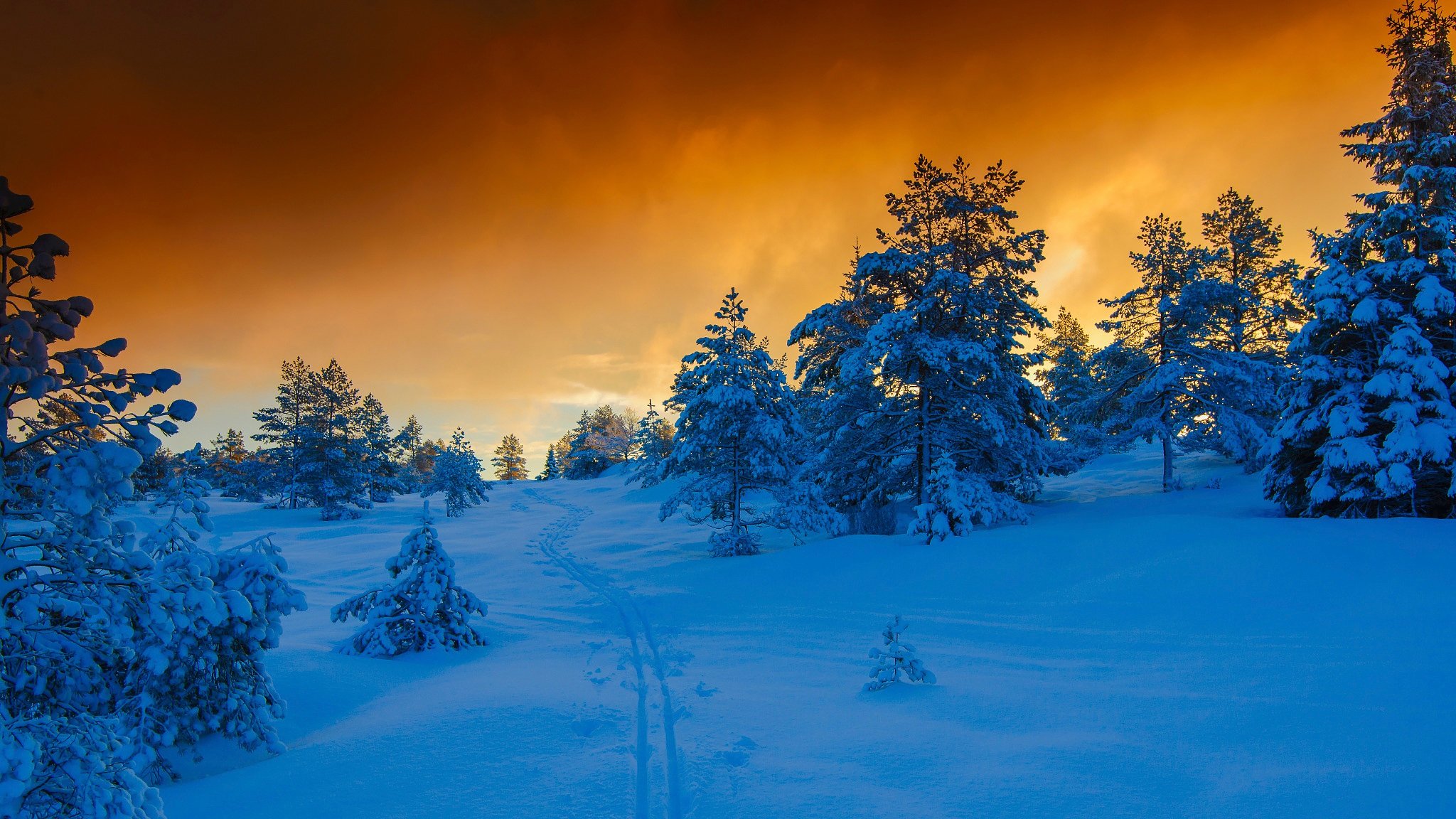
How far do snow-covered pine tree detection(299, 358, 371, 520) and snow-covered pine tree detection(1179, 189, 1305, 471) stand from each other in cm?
3633

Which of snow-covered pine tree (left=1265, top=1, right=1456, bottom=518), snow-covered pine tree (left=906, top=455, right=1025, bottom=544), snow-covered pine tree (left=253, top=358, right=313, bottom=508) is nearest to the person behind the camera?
snow-covered pine tree (left=1265, top=1, right=1456, bottom=518)

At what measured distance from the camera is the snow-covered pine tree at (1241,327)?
1859 cm

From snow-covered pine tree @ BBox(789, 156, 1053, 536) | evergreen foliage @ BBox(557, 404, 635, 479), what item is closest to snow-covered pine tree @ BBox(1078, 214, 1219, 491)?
snow-covered pine tree @ BBox(789, 156, 1053, 536)

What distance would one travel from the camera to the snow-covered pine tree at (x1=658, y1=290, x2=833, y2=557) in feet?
53.2

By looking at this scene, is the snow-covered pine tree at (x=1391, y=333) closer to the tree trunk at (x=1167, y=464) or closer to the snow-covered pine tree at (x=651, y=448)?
the tree trunk at (x=1167, y=464)

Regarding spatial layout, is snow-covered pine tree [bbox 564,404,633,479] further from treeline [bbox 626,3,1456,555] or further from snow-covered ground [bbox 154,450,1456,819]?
snow-covered ground [bbox 154,450,1456,819]

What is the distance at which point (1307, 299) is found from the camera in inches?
475

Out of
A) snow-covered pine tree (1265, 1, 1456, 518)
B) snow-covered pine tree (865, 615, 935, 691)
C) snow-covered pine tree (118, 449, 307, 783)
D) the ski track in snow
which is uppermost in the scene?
snow-covered pine tree (1265, 1, 1456, 518)

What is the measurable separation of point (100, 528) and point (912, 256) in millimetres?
16322

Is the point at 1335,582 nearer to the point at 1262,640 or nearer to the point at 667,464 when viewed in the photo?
the point at 1262,640

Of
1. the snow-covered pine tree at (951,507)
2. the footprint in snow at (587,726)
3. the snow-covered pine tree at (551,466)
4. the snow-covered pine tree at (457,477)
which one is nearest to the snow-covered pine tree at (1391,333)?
the snow-covered pine tree at (951,507)

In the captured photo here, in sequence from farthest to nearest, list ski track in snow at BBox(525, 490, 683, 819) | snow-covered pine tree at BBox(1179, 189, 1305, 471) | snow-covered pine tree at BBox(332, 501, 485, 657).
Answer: snow-covered pine tree at BBox(1179, 189, 1305, 471)
snow-covered pine tree at BBox(332, 501, 485, 657)
ski track in snow at BBox(525, 490, 683, 819)

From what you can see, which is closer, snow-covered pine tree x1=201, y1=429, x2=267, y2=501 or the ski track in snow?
the ski track in snow

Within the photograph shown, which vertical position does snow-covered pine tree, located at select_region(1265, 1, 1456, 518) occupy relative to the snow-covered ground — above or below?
above
